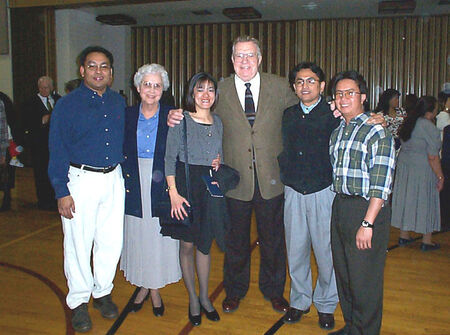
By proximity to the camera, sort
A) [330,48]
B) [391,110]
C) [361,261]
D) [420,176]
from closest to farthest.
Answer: [361,261] → [420,176] → [391,110] → [330,48]

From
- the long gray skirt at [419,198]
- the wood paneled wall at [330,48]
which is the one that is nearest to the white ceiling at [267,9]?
the wood paneled wall at [330,48]

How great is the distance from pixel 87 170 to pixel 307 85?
1395 mm

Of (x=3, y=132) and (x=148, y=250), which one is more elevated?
(x=3, y=132)

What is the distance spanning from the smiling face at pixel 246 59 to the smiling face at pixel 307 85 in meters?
0.31

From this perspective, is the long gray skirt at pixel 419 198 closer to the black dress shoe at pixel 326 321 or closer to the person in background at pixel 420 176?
the person in background at pixel 420 176

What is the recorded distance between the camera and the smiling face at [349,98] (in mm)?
2301

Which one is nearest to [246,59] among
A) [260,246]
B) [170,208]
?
[170,208]

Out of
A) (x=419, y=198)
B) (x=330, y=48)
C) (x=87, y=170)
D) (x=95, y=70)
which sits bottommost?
(x=419, y=198)

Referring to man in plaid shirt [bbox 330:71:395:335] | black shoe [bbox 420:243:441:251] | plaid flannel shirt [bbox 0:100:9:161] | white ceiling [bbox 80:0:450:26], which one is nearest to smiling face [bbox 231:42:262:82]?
man in plaid shirt [bbox 330:71:395:335]

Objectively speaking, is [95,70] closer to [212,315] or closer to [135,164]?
[135,164]

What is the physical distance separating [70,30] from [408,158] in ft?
25.0

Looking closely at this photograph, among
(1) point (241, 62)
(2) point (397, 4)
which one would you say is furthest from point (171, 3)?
(1) point (241, 62)

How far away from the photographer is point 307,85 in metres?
2.61

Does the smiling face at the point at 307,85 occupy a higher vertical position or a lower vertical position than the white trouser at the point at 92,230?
higher
